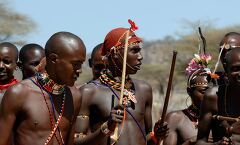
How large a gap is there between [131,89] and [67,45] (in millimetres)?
1457

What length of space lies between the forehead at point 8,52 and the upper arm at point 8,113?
328 cm

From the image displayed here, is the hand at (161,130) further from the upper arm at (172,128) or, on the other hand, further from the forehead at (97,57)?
the forehead at (97,57)

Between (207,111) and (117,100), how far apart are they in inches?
40.0

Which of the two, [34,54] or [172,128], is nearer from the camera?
[172,128]

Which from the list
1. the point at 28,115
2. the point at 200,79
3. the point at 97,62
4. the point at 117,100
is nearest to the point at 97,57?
the point at 97,62

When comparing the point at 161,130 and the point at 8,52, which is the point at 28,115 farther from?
the point at 8,52

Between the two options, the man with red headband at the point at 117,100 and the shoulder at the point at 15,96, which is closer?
the shoulder at the point at 15,96

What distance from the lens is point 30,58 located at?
30.0ft

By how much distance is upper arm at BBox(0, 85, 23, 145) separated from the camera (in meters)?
5.64

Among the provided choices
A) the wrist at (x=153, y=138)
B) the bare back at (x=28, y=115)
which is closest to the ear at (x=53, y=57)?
the bare back at (x=28, y=115)

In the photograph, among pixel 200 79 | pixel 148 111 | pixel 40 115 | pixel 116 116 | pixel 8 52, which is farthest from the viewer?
pixel 8 52

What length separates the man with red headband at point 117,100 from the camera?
690 cm

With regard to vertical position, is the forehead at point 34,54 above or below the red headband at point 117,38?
below

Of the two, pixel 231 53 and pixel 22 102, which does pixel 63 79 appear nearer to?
pixel 22 102
